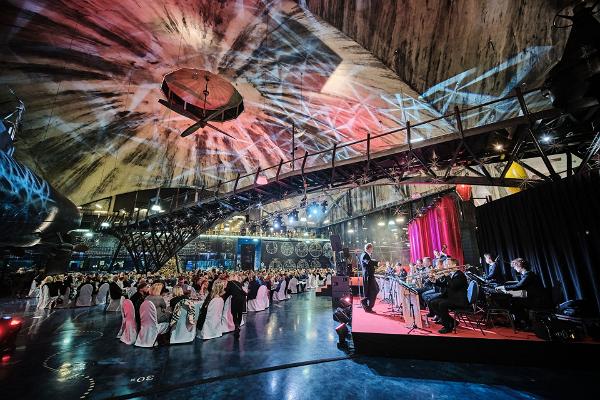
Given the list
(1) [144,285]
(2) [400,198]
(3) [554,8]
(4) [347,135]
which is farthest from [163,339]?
(2) [400,198]

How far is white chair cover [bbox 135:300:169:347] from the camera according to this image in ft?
17.2

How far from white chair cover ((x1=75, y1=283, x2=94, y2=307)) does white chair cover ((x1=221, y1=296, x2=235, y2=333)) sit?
816cm

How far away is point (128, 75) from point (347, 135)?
852 centimetres

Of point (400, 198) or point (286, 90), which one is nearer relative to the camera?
point (286, 90)

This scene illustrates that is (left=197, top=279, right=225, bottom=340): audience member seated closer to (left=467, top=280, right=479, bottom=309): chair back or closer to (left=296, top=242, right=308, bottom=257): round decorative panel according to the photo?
(left=467, top=280, right=479, bottom=309): chair back

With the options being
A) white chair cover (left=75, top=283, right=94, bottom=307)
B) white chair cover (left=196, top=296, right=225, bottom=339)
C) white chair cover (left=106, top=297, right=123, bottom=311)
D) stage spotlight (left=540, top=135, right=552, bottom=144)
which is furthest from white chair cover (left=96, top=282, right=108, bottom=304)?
stage spotlight (left=540, top=135, right=552, bottom=144)

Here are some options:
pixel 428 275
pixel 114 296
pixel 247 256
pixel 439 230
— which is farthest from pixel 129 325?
pixel 247 256

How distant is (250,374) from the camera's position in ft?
12.4

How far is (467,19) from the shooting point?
5.34 meters

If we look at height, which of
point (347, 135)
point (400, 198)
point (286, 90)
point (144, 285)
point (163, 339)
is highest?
point (286, 90)

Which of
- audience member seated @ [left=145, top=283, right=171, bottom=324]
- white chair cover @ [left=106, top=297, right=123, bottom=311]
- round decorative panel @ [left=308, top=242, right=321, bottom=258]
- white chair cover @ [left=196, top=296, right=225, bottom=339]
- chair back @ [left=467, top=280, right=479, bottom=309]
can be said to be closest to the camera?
chair back @ [left=467, top=280, right=479, bottom=309]

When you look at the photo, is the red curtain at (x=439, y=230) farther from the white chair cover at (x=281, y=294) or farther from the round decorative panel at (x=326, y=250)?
the round decorative panel at (x=326, y=250)

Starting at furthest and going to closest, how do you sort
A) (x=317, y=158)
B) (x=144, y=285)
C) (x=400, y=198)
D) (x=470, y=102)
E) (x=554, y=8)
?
(x=400, y=198) < (x=317, y=158) < (x=470, y=102) < (x=144, y=285) < (x=554, y=8)

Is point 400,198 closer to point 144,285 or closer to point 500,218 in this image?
point 500,218
